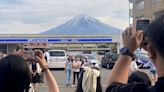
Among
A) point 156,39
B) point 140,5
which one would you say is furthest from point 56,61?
point 140,5

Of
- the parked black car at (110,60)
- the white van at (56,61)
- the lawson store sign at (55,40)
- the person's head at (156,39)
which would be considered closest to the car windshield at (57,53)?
the white van at (56,61)

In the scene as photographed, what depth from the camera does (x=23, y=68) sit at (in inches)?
112

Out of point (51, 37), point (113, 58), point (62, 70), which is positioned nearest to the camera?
point (62, 70)

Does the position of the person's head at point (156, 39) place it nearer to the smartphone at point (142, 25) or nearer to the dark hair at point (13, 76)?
the smartphone at point (142, 25)

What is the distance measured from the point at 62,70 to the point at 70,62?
13.1 metres

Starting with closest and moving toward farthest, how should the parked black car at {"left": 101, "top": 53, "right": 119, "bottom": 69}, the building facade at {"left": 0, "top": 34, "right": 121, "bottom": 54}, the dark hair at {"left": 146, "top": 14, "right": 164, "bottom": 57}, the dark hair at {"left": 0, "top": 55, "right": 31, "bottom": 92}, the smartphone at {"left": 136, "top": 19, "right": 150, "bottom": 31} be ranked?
the dark hair at {"left": 146, "top": 14, "right": 164, "bottom": 57}, the smartphone at {"left": 136, "top": 19, "right": 150, "bottom": 31}, the dark hair at {"left": 0, "top": 55, "right": 31, "bottom": 92}, the parked black car at {"left": 101, "top": 53, "right": 119, "bottom": 69}, the building facade at {"left": 0, "top": 34, "right": 121, "bottom": 54}

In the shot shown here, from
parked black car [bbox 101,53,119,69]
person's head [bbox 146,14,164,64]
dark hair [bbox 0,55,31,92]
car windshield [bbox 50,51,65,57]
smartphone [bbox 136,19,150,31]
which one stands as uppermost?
smartphone [bbox 136,19,150,31]

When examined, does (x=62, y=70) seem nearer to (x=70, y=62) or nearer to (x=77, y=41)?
(x=70, y=62)

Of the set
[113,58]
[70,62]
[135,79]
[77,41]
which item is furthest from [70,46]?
[135,79]

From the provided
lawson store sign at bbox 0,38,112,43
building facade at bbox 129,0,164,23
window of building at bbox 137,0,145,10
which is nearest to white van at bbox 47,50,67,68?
lawson store sign at bbox 0,38,112,43

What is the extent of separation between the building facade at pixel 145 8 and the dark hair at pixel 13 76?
67.7 metres

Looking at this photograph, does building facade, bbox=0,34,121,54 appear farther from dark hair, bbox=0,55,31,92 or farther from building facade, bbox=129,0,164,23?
dark hair, bbox=0,55,31,92

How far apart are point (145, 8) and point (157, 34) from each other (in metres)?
81.8

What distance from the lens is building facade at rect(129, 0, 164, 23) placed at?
2926 inches
